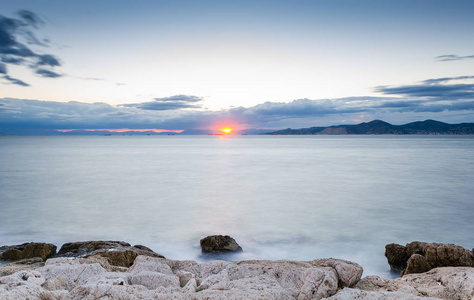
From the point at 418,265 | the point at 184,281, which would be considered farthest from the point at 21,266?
the point at 418,265

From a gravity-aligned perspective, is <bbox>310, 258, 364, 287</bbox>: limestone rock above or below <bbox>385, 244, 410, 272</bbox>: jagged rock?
above

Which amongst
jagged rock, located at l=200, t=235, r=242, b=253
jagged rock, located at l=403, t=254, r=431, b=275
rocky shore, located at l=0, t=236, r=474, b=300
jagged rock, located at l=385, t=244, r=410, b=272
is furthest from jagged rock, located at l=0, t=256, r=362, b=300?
jagged rock, located at l=200, t=235, r=242, b=253

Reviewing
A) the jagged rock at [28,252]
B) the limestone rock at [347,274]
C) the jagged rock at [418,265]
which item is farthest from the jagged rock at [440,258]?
the jagged rock at [28,252]

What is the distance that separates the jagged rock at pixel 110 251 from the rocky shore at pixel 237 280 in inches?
8.5

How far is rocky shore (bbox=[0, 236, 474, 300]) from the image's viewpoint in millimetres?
4102

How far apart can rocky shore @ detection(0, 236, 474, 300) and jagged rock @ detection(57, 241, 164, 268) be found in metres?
0.21

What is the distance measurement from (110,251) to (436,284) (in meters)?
6.19

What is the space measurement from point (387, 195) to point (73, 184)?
19440 millimetres

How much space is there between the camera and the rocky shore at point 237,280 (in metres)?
4.10

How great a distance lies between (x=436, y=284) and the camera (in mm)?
4828

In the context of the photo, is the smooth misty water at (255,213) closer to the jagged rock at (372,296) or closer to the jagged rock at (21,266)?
the jagged rock at (21,266)

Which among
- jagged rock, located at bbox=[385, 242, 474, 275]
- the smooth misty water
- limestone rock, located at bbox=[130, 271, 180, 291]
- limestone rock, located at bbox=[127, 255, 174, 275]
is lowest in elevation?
the smooth misty water

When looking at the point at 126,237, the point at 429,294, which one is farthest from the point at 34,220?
the point at 429,294

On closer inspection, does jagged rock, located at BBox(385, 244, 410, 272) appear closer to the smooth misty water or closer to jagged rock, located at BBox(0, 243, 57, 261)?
the smooth misty water
